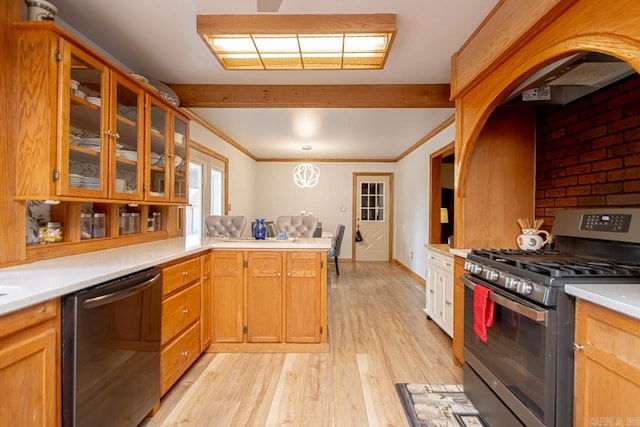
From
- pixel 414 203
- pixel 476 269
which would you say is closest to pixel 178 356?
pixel 476 269

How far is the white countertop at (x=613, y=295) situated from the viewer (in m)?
1.00

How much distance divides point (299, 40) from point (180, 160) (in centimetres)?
150

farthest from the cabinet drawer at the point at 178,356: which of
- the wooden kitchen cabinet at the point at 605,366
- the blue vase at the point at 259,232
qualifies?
the wooden kitchen cabinet at the point at 605,366

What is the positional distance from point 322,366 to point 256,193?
17.7ft

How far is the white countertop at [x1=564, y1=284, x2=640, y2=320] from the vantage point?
1.00 m

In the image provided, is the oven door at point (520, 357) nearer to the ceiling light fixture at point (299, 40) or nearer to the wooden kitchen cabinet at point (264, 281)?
the wooden kitchen cabinet at point (264, 281)

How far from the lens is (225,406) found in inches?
76.0

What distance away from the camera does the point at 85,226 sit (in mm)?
2080

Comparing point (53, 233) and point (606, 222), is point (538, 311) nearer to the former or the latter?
point (606, 222)

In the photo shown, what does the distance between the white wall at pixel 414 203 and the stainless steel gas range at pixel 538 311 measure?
248cm

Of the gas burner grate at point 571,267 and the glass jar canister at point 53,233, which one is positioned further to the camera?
the glass jar canister at point 53,233

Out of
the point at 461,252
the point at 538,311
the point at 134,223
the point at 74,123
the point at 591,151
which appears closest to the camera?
the point at 538,311

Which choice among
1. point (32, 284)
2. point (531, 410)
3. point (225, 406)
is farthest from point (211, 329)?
point (531, 410)

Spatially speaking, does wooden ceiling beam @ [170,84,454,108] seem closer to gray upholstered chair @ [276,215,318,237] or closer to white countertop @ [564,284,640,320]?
gray upholstered chair @ [276,215,318,237]
